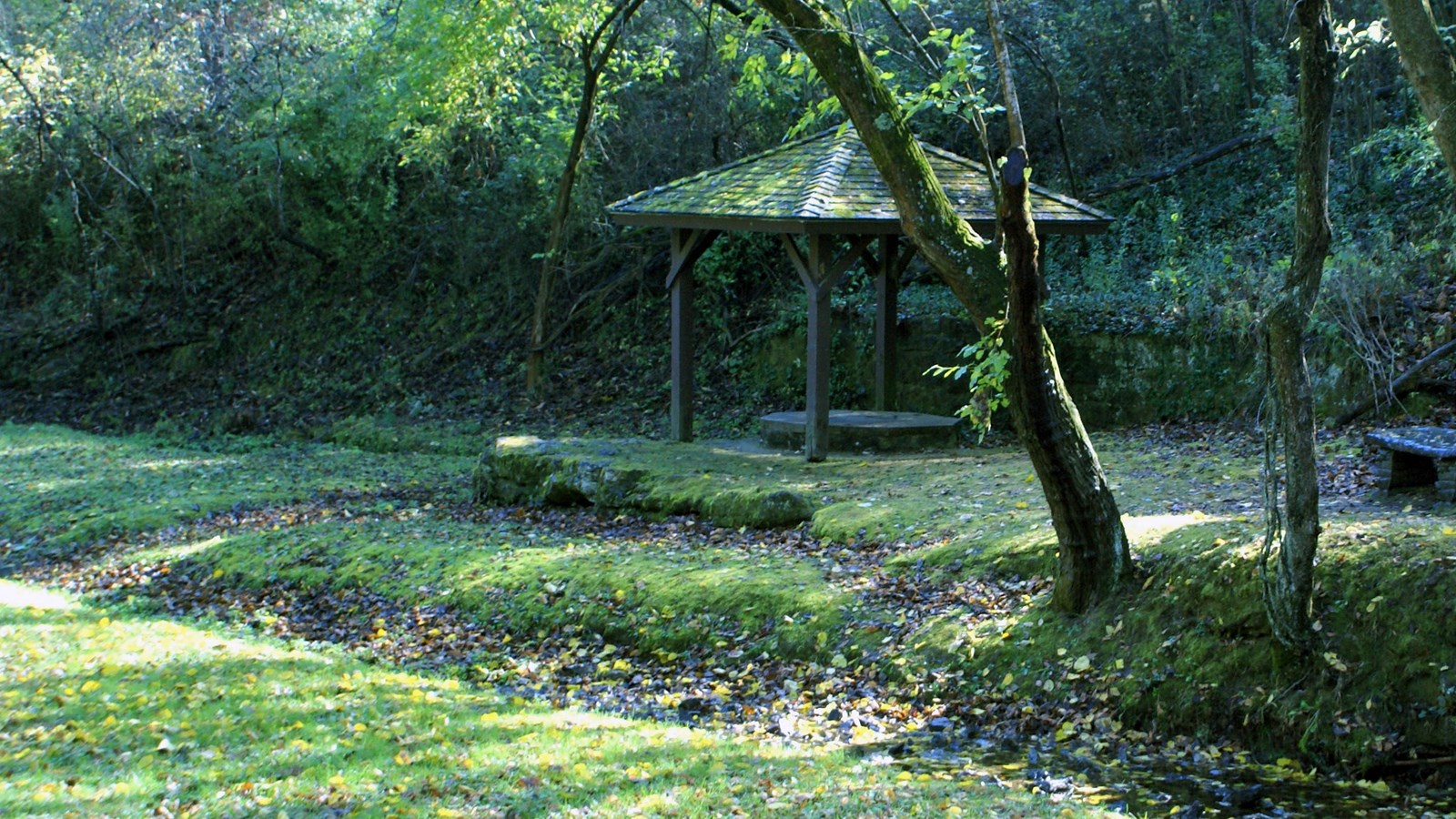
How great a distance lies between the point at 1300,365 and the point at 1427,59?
7.36ft

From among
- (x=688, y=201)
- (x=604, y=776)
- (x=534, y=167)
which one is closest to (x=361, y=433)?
(x=534, y=167)

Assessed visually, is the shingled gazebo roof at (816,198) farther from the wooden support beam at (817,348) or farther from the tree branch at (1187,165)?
the tree branch at (1187,165)

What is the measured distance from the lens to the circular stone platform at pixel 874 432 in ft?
48.3

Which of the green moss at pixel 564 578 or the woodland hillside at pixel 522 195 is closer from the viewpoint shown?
the green moss at pixel 564 578

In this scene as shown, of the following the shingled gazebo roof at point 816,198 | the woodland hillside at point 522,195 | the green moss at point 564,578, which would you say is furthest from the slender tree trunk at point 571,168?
the green moss at point 564,578

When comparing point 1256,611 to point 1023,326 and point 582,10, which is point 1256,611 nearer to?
point 1023,326

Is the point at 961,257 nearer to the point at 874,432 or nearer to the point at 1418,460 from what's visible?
the point at 1418,460

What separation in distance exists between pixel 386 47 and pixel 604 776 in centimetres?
1903

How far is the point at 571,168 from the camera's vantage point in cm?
2006

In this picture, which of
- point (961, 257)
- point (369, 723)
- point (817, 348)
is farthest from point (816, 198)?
point (369, 723)

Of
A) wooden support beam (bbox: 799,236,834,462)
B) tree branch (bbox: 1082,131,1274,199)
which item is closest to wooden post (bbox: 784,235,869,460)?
wooden support beam (bbox: 799,236,834,462)

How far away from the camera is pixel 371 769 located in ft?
19.0

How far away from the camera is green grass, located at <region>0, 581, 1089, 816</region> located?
211 inches

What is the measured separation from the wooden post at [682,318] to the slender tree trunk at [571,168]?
15.4 feet
